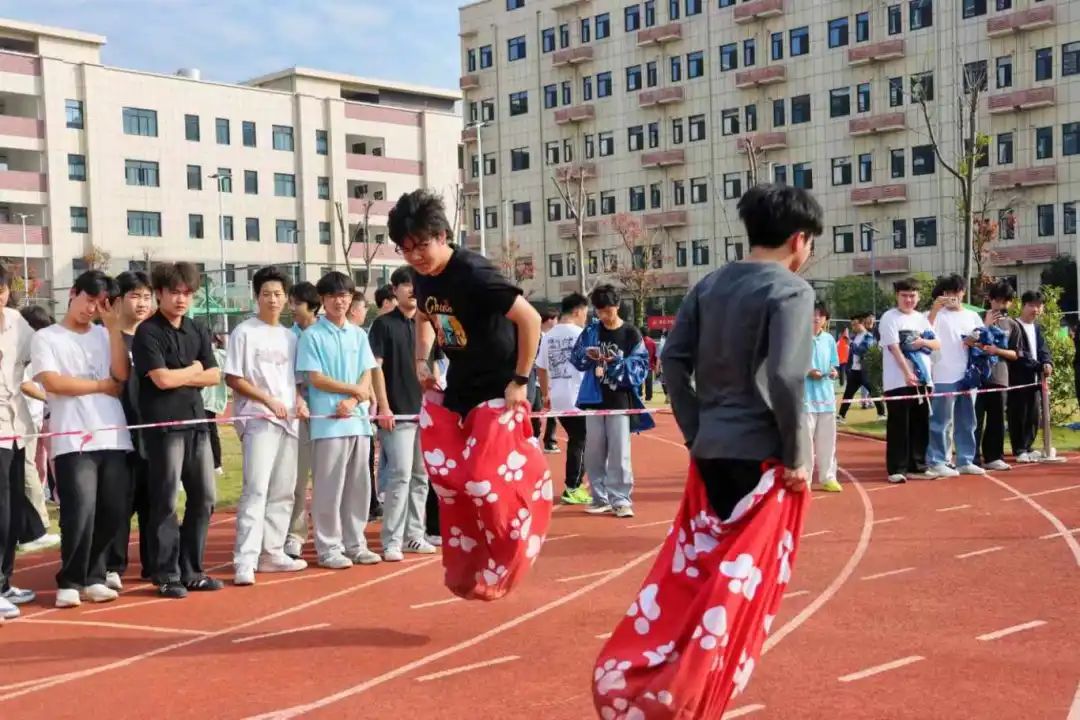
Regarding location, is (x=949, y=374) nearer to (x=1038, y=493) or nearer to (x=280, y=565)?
(x=1038, y=493)

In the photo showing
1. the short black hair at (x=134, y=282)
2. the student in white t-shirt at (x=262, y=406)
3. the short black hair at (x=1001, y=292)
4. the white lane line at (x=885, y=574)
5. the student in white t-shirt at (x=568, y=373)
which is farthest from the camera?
the short black hair at (x=1001, y=292)

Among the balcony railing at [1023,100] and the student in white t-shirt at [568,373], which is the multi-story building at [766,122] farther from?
the student in white t-shirt at [568,373]

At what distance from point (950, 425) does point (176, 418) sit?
8368 mm

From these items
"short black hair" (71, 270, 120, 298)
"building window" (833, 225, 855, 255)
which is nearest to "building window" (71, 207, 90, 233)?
"building window" (833, 225, 855, 255)

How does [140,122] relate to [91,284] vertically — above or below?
above

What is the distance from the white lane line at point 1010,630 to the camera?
6195mm

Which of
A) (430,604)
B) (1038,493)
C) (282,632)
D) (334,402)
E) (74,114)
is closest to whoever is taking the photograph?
(282,632)

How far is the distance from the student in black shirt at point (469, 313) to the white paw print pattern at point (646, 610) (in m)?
1.84

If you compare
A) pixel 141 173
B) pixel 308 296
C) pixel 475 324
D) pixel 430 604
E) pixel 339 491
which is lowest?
pixel 430 604

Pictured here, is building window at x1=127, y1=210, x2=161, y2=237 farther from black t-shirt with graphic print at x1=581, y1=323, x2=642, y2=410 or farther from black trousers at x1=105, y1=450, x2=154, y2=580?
black trousers at x1=105, y1=450, x2=154, y2=580

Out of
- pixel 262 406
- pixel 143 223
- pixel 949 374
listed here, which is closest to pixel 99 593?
pixel 262 406

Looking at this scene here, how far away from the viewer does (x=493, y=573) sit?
20.0ft

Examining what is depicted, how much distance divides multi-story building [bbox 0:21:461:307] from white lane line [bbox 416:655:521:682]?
4670 centimetres

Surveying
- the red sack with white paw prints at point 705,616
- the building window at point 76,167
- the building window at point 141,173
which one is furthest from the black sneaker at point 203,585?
the building window at point 141,173
